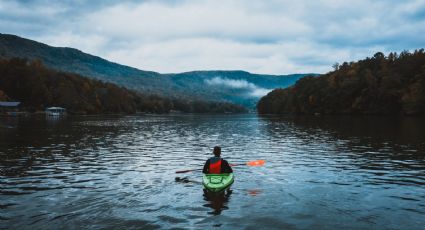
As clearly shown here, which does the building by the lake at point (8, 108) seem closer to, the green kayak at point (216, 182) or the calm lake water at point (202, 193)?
the calm lake water at point (202, 193)

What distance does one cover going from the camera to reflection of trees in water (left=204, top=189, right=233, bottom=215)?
58.4 ft

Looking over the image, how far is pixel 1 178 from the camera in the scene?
80.7 ft

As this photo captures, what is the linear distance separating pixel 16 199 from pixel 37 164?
478 inches

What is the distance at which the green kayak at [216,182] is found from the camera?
20312 millimetres

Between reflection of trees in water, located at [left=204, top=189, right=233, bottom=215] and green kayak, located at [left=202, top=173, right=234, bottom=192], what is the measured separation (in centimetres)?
31

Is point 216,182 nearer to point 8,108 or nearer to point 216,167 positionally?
point 216,167

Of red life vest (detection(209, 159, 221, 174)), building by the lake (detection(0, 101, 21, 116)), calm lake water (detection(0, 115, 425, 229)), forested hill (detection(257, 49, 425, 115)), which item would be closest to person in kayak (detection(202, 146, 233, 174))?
red life vest (detection(209, 159, 221, 174))

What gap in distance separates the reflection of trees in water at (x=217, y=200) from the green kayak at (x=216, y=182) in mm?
310

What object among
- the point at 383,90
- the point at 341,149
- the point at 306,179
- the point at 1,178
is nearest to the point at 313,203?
the point at 306,179

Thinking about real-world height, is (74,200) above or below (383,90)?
below

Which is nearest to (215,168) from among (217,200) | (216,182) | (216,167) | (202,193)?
(216,167)

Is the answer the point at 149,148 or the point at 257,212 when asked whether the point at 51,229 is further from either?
the point at 149,148

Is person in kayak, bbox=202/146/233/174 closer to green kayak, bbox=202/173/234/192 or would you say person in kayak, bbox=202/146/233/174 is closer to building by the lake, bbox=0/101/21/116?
green kayak, bbox=202/173/234/192

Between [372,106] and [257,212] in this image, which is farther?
[372,106]
